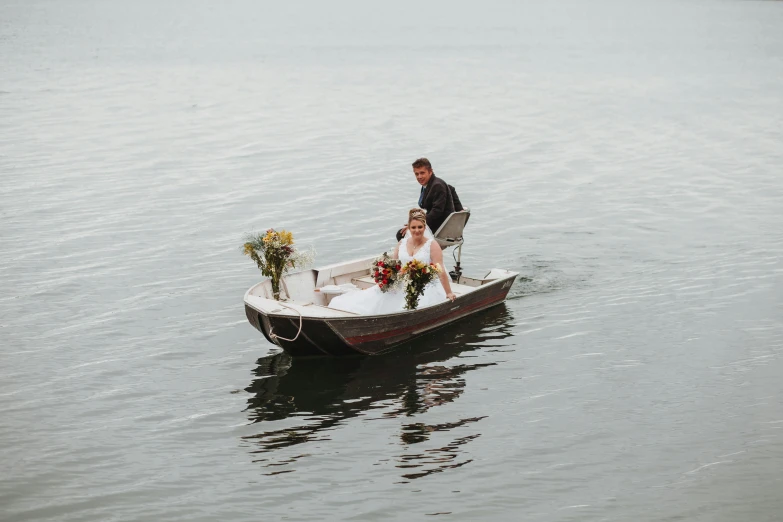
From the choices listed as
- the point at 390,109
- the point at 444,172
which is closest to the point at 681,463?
the point at 444,172

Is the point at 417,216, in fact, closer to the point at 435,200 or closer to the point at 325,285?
the point at 435,200

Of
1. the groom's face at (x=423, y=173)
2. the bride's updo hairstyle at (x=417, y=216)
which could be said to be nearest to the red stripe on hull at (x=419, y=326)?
the bride's updo hairstyle at (x=417, y=216)

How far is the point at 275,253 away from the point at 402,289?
206 cm

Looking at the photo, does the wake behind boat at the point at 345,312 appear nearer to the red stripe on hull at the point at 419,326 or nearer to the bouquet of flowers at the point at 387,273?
the red stripe on hull at the point at 419,326

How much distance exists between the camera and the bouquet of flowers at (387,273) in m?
14.7

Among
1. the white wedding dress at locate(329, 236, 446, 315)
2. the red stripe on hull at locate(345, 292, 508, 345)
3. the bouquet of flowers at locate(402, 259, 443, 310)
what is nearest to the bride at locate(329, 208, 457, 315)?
the white wedding dress at locate(329, 236, 446, 315)

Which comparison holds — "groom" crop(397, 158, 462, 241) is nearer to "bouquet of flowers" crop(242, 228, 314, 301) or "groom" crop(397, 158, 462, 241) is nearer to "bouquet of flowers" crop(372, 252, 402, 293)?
"bouquet of flowers" crop(372, 252, 402, 293)

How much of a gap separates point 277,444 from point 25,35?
74.8 meters

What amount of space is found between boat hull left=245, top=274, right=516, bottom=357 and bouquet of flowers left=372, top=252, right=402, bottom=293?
1.59 feet

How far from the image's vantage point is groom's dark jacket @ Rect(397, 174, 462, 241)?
16.3 meters

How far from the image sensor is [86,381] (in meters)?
14.3

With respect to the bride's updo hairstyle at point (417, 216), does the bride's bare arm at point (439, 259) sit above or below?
below

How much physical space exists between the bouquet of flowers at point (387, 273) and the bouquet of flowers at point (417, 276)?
0.20 m

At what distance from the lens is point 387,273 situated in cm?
1469
